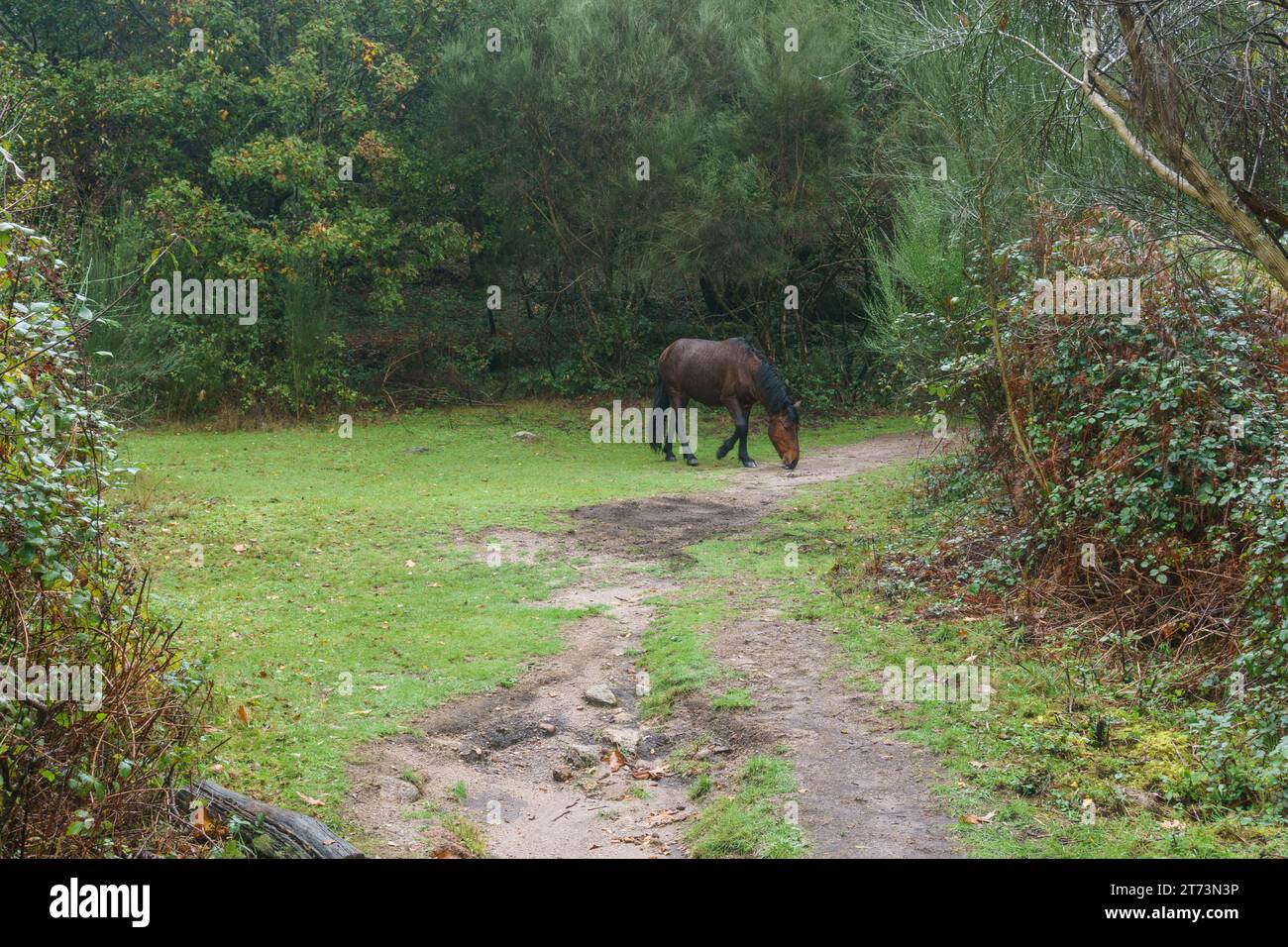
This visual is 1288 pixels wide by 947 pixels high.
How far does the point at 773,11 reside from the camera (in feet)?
72.9

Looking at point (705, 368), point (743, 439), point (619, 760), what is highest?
point (705, 368)

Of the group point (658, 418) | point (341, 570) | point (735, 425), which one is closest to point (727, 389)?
point (735, 425)

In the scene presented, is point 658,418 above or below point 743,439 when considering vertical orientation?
above

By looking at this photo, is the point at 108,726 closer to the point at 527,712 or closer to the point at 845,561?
the point at 527,712

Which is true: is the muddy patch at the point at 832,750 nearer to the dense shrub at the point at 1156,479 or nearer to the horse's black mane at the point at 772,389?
the dense shrub at the point at 1156,479

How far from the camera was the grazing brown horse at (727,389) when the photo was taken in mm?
17859

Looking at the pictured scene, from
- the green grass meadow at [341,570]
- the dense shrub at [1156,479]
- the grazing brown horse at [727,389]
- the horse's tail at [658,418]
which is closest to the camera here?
the dense shrub at [1156,479]

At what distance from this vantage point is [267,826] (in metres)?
5.29

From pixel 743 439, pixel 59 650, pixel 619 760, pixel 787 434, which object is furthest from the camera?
pixel 743 439

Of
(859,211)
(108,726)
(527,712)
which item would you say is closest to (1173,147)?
(527,712)

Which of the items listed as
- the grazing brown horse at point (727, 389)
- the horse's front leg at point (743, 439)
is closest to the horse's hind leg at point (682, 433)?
the grazing brown horse at point (727, 389)

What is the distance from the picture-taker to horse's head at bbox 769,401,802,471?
17578mm

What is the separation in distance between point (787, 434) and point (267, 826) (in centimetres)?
1315

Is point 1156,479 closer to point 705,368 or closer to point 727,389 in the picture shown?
point 727,389
